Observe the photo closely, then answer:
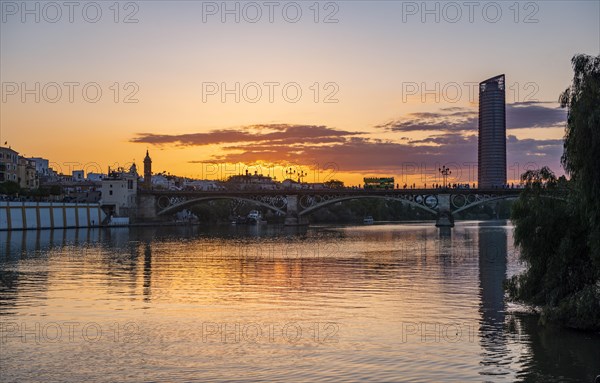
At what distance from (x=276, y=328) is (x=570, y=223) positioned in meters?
13.6

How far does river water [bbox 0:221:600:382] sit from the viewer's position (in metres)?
24.2

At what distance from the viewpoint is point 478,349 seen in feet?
89.5

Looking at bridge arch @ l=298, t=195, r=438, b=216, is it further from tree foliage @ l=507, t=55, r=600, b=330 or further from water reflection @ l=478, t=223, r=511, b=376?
tree foliage @ l=507, t=55, r=600, b=330

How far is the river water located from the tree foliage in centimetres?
123

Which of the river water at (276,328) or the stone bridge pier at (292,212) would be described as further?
the stone bridge pier at (292,212)

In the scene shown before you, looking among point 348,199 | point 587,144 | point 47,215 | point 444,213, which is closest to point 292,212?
point 348,199

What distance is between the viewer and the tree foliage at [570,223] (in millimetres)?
27531

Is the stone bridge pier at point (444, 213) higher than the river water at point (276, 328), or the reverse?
the stone bridge pier at point (444, 213)

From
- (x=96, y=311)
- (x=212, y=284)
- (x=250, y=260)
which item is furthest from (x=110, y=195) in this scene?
(x=96, y=311)

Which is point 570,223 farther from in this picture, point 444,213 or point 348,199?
point 444,213

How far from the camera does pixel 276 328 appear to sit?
31.6 m

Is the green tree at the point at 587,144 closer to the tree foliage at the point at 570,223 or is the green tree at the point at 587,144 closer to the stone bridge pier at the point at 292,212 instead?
the tree foliage at the point at 570,223

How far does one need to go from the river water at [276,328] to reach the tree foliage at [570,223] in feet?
4.02

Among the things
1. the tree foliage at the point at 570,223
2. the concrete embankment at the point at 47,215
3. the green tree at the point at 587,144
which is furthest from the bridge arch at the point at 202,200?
the green tree at the point at 587,144
